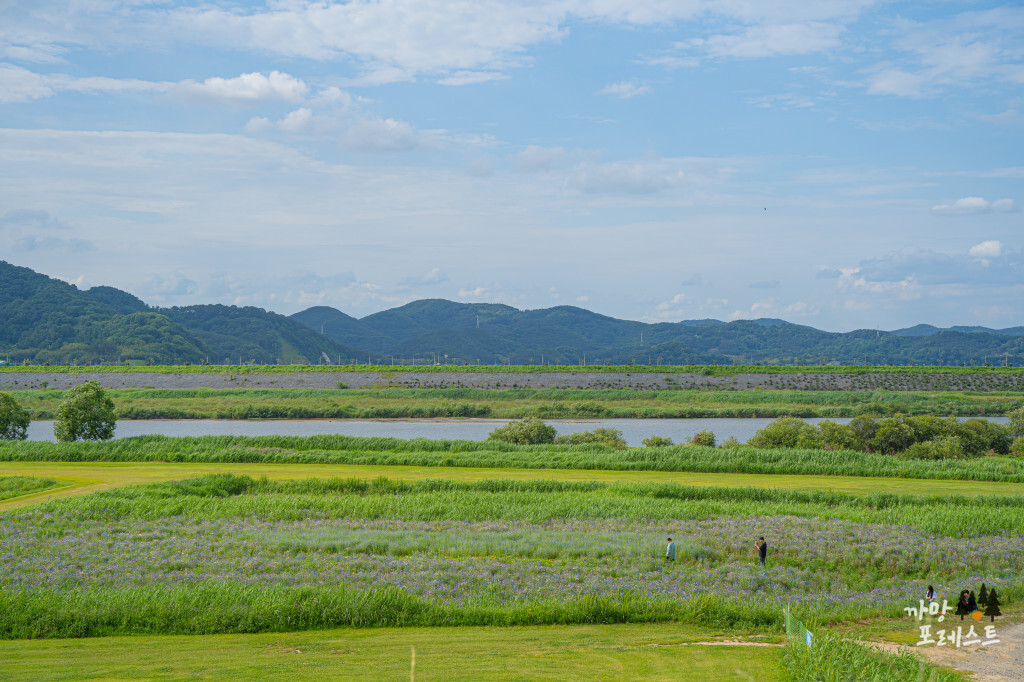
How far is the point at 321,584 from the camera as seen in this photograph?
14711 mm

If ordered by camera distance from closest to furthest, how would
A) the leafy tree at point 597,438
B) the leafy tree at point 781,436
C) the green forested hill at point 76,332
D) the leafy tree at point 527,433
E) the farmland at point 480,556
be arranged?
1. the farmland at point 480,556
2. the leafy tree at point 781,436
3. the leafy tree at point 597,438
4. the leafy tree at point 527,433
5. the green forested hill at point 76,332

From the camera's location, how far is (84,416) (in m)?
41.1

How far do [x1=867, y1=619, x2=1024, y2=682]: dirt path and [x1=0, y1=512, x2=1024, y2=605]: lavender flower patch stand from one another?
8.46ft

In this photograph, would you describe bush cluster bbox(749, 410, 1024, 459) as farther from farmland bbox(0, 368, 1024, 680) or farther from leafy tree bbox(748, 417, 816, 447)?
farmland bbox(0, 368, 1024, 680)

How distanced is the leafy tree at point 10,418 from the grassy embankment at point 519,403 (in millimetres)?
27492

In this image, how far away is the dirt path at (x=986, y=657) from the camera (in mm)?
10312

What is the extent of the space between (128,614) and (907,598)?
537 inches

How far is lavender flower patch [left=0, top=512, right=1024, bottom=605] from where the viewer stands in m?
15.1

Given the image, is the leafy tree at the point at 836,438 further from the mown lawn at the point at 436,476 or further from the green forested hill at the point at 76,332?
the green forested hill at the point at 76,332

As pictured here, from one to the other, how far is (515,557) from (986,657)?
9.34m

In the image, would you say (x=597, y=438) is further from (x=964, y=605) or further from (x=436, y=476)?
(x=964, y=605)

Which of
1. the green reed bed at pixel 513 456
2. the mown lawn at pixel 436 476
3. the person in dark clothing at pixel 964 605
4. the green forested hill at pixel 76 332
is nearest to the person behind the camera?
the person in dark clothing at pixel 964 605

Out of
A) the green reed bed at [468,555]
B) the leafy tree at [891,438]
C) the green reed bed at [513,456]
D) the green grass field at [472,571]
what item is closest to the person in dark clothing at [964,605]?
the green grass field at [472,571]

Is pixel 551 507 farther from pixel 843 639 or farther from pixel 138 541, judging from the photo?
pixel 843 639
